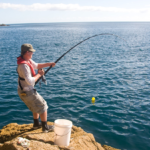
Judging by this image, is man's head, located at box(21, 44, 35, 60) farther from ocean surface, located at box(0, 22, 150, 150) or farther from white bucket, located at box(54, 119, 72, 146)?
ocean surface, located at box(0, 22, 150, 150)

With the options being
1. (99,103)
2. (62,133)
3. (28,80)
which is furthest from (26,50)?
(99,103)

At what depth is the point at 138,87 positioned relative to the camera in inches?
451

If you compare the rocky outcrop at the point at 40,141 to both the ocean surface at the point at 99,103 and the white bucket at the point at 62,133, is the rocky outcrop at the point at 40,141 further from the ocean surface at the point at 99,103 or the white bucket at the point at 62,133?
the ocean surface at the point at 99,103

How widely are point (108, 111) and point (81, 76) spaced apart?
5.54 meters

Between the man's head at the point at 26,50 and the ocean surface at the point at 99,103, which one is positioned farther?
the ocean surface at the point at 99,103

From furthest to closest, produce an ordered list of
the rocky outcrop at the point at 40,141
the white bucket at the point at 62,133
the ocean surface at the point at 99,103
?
1. the ocean surface at the point at 99,103
2. the white bucket at the point at 62,133
3. the rocky outcrop at the point at 40,141

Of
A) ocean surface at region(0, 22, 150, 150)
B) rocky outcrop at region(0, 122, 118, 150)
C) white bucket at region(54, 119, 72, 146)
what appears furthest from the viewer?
ocean surface at region(0, 22, 150, 150)

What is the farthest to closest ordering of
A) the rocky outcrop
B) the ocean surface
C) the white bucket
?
1. the ocean surface
2. the white bucket
3. the rocky outcrop

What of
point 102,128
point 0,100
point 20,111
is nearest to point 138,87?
point 102,128

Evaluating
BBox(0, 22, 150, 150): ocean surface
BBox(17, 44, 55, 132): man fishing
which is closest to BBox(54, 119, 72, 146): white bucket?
BBox(17, 44, 55, 132): man fishing

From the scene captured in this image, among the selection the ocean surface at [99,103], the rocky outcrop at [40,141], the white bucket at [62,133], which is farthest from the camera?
the ocean surface at [99,103]

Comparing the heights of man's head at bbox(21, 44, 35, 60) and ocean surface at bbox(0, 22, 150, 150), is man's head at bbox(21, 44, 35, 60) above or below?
above

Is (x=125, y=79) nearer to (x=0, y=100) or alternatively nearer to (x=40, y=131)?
(x=0, y=100)

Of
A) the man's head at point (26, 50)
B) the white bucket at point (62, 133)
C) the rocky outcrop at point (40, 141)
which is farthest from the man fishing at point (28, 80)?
the white bucket at point (62, 133)
